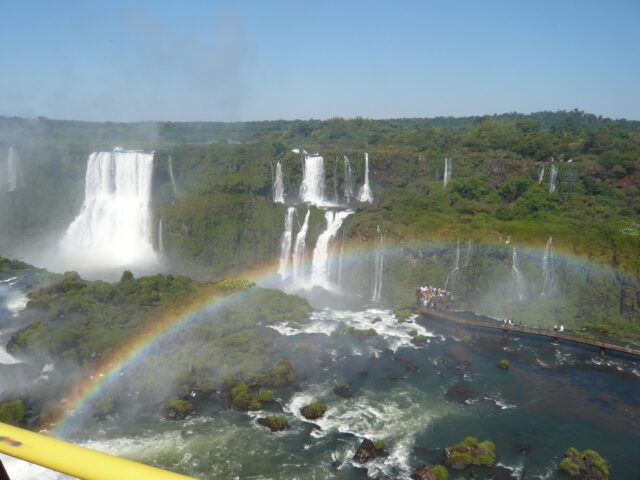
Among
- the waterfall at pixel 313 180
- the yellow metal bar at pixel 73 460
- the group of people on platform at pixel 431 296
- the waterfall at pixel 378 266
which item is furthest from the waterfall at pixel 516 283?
the yellow metal bar at pixel 73 460

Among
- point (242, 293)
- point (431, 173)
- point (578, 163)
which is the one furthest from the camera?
point (431, 173)

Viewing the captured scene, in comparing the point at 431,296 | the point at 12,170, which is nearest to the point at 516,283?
the point at 431,296

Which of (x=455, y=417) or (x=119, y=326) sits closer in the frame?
(x=455, y=417)

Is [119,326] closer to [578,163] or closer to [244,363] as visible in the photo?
[244,363]

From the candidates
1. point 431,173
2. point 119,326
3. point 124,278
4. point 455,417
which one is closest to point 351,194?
point 431,173

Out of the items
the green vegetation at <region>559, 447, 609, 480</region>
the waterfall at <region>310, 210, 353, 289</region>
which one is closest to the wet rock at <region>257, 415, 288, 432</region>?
the green vegetation at <region>559, 447, 609, 480</region>

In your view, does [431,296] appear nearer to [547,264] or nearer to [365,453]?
[547,264]
